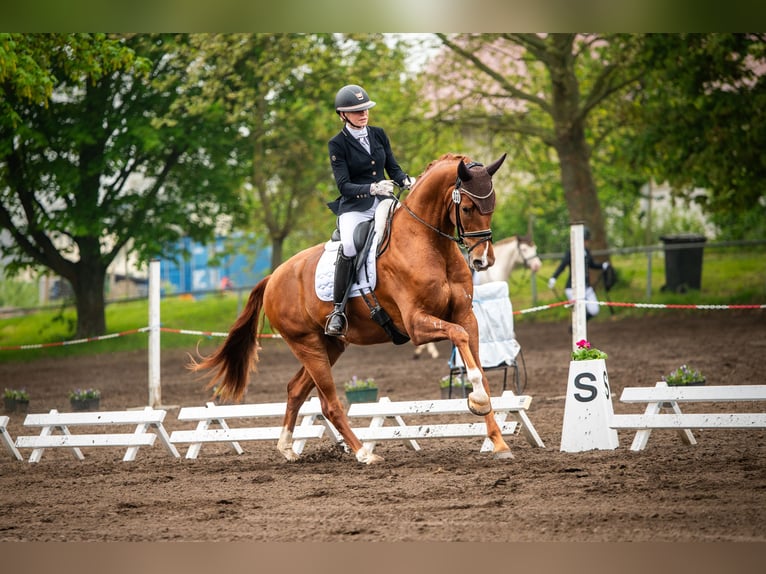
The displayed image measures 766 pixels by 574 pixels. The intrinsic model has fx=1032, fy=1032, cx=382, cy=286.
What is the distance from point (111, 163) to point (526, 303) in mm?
9974

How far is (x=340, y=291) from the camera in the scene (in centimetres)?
812

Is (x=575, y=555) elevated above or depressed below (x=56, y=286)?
above

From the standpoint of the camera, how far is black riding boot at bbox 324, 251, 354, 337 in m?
8.09

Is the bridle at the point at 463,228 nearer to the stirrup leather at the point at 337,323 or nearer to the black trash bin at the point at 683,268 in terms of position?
the stirrup leather at the point at 337,323

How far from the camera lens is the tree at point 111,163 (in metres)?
22.1

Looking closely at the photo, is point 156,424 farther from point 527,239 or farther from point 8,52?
point 527,239

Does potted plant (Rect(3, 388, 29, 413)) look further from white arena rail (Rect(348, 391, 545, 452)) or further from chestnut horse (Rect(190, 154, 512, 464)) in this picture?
white arena rail (Rect(348, 391, 545, 452))

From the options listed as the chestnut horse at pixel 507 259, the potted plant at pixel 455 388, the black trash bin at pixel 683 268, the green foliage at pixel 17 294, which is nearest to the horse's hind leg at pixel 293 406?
the potted plant at pixel 455 388

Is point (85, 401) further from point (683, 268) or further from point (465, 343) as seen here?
point (683, 268)

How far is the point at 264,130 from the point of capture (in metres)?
25.0

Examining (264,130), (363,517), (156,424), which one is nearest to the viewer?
(363,517)
